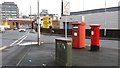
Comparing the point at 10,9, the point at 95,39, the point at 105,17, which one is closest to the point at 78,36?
the point at 95,39

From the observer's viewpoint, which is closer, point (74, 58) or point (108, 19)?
point (74, 58)

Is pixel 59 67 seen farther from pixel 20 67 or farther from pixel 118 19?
pixel 118 19

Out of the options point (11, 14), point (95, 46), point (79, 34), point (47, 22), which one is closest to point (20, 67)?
point (95, 46)

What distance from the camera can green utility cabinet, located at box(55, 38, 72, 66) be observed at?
1063cm

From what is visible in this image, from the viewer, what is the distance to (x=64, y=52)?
36.0 feet

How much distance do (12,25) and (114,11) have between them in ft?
379

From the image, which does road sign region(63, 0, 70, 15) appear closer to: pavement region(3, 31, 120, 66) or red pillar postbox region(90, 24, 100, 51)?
pavement region(3, 31, 120, 66)

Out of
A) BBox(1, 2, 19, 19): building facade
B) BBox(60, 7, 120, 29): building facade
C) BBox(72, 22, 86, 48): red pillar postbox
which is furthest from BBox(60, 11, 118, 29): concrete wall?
BBox(1, 2, 19, 19): building facade

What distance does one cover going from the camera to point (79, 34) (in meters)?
19.2

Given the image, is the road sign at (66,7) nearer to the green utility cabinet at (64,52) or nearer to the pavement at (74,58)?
the green utility cabinet at (64,52)

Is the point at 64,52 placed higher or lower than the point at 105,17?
lower

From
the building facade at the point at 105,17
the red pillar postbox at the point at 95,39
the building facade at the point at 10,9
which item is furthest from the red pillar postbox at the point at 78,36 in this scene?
A: the building facade at the point at 10,9

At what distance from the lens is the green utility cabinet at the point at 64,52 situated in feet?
34.9

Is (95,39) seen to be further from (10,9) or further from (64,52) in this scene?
(10,9)
